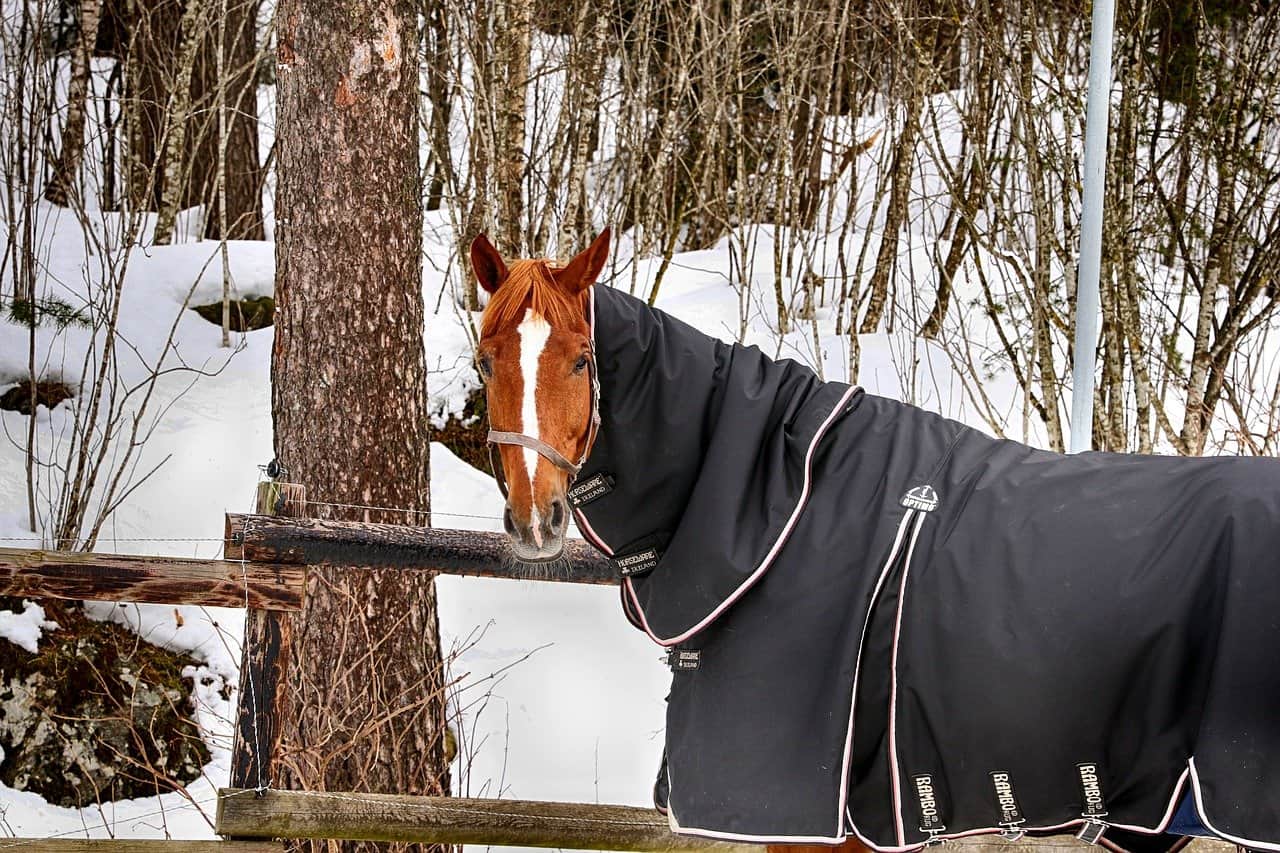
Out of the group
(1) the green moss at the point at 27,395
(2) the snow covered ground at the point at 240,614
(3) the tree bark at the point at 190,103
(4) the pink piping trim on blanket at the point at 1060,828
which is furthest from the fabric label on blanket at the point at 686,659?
(3) the tree bark at the point at 190,103

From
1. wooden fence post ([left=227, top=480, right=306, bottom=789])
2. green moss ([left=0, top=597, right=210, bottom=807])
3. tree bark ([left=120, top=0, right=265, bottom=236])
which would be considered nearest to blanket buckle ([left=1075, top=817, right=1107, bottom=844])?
wooden fence post ([left=227, top=480, right=306, bottom=789])

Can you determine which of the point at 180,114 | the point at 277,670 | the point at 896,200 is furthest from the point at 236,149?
the point at 277,670

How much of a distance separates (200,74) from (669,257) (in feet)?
11.4

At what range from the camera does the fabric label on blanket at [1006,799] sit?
186cm

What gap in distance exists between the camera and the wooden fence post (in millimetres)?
2400

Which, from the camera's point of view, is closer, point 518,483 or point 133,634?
point 518,483

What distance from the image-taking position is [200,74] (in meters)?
7.36

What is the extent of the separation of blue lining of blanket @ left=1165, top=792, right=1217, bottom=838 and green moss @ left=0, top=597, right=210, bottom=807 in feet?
11.0

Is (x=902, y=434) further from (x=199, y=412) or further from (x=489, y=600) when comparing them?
(x=199, y=412)

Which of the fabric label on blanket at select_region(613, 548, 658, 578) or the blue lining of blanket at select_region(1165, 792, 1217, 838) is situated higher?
the fabric label on blanket at select_region(613, 548, 658, 578)

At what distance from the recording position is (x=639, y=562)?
2059 mm

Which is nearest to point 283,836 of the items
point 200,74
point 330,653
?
point 330,653

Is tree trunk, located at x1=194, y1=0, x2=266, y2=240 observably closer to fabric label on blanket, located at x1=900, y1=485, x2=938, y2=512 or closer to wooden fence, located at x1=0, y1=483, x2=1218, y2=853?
wooden fence, located at x1=0, y1=483, x2=1218, y2=853

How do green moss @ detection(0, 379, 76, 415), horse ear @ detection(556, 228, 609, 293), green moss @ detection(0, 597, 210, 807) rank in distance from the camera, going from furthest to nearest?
green moss @ detection(0, 379, 76, 415) < green moss @ detection(0, 597, 210, 807) < horse ear @ detection(556, 228, 609, 293)
